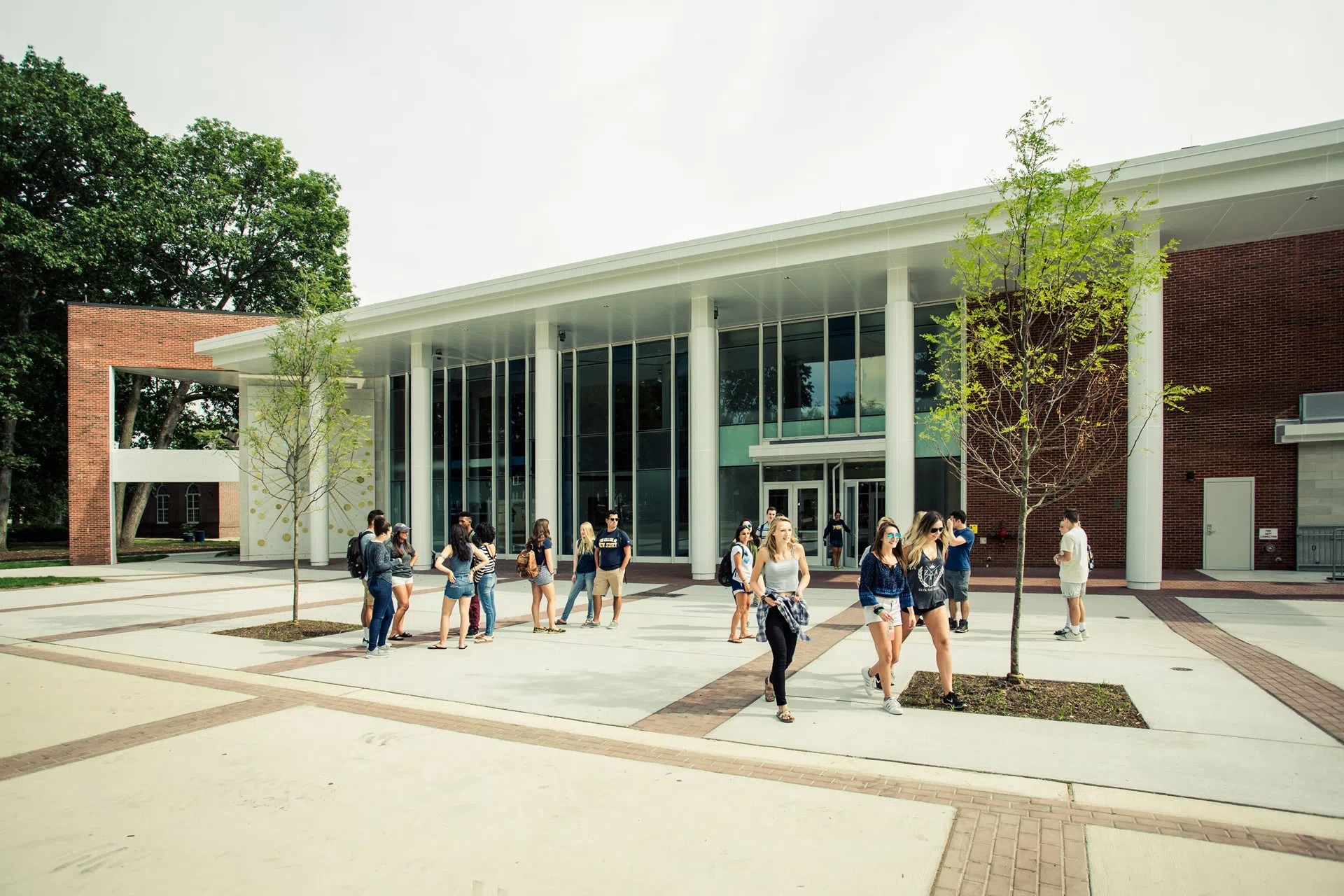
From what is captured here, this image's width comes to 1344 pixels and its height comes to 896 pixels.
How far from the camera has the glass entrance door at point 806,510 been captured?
20.7 meters

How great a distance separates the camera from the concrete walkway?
3922 mm

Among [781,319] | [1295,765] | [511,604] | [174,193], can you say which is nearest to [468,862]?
[1295,765]

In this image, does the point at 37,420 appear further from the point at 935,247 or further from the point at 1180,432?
the point at 1180,432

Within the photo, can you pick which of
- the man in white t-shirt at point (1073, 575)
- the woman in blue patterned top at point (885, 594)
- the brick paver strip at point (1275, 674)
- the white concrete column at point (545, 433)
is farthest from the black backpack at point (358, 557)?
the white concrete column at point (545, 433)

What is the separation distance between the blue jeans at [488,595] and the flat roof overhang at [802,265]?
9.37 meters

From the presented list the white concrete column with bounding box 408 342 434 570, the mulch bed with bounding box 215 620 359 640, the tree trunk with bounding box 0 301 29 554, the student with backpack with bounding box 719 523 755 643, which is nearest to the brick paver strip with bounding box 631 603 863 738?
the student with backpack with bounding box 719 523 755 643

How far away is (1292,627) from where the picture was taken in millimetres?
10453

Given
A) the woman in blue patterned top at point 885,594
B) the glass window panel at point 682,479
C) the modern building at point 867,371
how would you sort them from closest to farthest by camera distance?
the woman in blue patterned top at point 885,594
the modern building at point 867,371
the glass window panel at point 682,479

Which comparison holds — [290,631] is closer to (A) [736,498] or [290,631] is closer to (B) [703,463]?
(B) [703,463]

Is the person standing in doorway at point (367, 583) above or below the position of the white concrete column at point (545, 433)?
below

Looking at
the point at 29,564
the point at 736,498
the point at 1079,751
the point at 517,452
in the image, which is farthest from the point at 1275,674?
the point at 29,564

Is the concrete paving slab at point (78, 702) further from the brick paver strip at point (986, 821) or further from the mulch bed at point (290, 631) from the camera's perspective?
the mulch bed at point (290, 631)

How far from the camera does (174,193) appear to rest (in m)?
32.3

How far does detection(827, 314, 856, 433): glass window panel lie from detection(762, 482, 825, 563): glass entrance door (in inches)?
69.1
